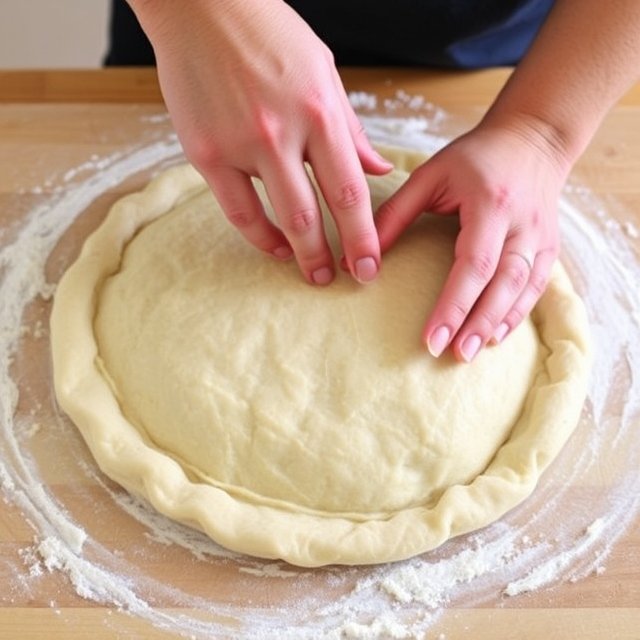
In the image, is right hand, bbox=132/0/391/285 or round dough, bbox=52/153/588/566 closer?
right hand, bbox=132/0/391/285

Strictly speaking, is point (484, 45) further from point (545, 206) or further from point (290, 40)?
point (290, 40)

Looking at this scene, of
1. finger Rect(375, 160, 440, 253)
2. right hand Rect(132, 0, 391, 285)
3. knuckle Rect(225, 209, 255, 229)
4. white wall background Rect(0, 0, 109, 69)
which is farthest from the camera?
white wall background Rect(0, 0, 109, 69)

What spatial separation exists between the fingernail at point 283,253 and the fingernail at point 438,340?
264 mm

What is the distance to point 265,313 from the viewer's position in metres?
1.54

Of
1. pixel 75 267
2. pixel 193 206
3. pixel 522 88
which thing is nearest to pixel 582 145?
pixel 522 88

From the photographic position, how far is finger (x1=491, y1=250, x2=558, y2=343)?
4.99 feet

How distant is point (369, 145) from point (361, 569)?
Result: 63 centimetres

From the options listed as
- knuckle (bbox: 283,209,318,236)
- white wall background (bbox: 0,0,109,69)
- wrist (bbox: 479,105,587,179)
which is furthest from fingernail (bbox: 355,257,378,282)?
white wall background (bbox: 0,0,109,69)

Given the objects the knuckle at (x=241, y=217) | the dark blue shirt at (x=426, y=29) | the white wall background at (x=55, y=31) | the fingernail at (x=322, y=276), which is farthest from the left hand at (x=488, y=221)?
the white wall background at (x=55, y=31)

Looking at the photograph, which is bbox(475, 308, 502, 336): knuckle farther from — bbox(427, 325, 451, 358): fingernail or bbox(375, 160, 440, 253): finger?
bbox(375, 160, 440, 253): finger

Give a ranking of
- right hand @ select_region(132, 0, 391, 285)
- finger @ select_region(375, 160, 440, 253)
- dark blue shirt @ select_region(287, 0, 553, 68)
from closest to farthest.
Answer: right hand @ select_region(132, 0, 391, 285) → finger @ select_region(375, 160, 440, 253) → dark blue shirt @ select_region(287, 0, 553, 68)

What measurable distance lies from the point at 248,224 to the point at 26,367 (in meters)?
0.49

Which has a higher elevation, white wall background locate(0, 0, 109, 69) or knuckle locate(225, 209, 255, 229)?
knuckle locate(225, 209, 255, 229)

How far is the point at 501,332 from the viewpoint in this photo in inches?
59.7
